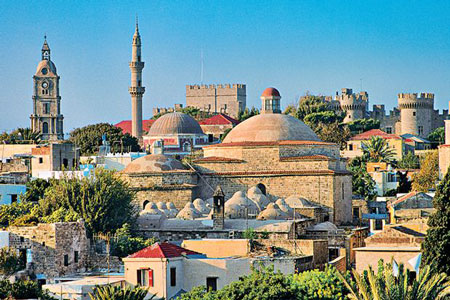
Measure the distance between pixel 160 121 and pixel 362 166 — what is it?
13.7 meters

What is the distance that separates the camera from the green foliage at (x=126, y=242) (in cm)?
3628

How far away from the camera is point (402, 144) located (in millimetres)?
82125

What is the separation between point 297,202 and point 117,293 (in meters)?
17.5

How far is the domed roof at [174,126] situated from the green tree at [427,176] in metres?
15.0

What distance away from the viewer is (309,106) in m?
93.1

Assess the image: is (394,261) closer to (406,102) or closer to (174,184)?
(174,184)

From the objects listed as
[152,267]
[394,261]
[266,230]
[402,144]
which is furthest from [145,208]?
[402,144]

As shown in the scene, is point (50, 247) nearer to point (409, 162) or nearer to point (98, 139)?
point (98, 139)

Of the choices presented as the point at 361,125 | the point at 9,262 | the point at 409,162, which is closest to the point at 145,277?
the point at 9,262

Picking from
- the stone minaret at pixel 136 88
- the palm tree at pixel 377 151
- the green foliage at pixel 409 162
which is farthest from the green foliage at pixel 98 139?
the green foliage at pixel 409 162

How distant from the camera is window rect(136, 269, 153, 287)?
29875 mm

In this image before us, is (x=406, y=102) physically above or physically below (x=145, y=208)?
above

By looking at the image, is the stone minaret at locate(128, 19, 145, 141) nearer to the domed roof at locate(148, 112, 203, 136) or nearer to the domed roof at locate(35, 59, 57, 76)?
the domed roof at locate(148, 112, 203, 136)

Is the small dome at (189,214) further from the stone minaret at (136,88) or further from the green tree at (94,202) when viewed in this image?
the stone minaret at (136,88)
